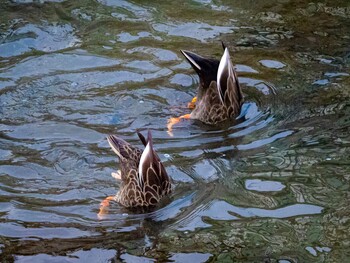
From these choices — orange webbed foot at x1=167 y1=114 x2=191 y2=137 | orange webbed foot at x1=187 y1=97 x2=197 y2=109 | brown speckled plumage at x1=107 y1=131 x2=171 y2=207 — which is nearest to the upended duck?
orange webbed foot at x1=167 y1=114 x2=191 y2=137

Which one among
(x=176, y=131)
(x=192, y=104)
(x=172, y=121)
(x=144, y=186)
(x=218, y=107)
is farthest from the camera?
(x=192, y=104)

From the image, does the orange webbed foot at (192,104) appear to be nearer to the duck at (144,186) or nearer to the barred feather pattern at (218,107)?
the barred feather pattern at (218,107)

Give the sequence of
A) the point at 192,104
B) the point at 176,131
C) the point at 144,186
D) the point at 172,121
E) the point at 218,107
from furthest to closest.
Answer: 1. the point at 192,104
2. the point at 218,107
3. the point at 172,121
4. the point at 176,131
5. the point at 144,186

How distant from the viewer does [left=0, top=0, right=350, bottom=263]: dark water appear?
6707mm

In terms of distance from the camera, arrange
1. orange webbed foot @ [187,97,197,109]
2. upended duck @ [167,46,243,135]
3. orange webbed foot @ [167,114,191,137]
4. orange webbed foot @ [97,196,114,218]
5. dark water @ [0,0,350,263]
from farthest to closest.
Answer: orange webbed foot @ [187,97,197,109] → upended duck @ [167,46,243,135] → orange webbed foot @ [167,114,191,137] → orange webbed foot @ [97,196,114,218] → dark water @ [0,0,350,263]

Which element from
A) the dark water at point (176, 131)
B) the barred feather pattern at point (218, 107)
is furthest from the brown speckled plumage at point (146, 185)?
the barred feather pattern at point (218, 107)

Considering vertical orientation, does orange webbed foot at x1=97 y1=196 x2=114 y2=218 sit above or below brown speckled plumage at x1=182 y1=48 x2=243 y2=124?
below

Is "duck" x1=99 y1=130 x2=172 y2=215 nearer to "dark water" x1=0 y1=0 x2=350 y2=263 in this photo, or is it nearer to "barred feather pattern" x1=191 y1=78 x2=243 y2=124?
"dark water" x1=0 y1=0 x2=350 y2=263

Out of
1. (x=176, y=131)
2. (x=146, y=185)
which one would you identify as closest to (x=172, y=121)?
(x=176, y=131)

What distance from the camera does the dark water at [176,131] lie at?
22.0ft

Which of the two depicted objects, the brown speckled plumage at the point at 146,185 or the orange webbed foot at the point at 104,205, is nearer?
the orange webbed foot at the point at 104,205

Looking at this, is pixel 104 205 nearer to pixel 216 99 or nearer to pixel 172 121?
pixel 172 121

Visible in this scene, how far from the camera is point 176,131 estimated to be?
29.5 ft

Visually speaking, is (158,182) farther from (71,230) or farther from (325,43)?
(325,43)
